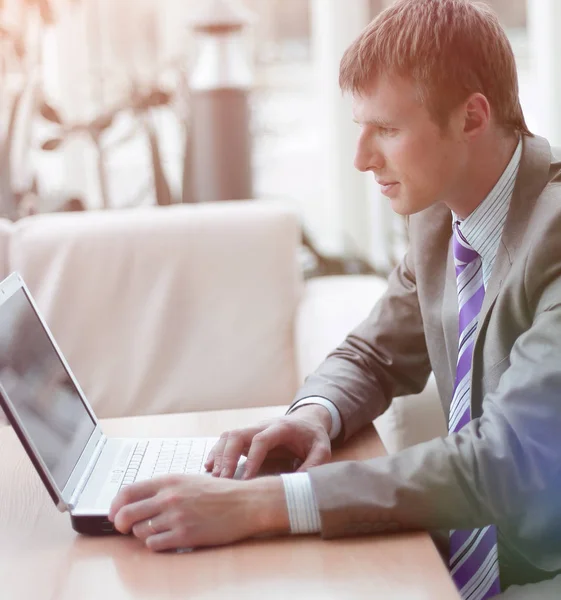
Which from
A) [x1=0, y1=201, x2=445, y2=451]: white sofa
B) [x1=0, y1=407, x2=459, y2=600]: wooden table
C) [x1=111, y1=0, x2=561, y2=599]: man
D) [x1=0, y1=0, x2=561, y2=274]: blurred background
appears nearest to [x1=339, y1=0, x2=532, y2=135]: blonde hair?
[x1=111, y1=0, x2=561, y2=599]: man

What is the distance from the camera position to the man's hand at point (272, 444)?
3.69 feet

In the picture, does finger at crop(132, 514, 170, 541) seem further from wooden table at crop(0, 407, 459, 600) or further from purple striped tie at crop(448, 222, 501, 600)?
purple striped tie at crop(448, 222, 501, 600)

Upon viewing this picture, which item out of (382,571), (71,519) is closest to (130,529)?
(71,519)

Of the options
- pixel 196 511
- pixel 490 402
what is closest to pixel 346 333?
pixel 490 402

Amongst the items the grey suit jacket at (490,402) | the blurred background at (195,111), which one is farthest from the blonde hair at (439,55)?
the blurred background at (195,111)

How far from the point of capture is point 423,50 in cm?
117

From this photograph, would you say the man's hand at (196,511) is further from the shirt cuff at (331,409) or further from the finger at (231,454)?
the shirt cuff at (331,409)

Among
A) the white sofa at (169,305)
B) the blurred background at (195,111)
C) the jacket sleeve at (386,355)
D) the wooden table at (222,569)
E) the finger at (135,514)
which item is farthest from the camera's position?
the blurred background at (195,111)

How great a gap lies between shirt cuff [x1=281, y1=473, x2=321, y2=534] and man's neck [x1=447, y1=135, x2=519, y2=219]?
1.71ft

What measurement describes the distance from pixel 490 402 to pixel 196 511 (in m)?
0.36

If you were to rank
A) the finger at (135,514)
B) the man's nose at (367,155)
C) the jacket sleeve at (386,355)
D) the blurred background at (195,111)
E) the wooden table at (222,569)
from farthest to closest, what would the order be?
the blurred background at (195,111), the jacket sleeve at (386,355), the man's nose at (367,155), the finger at (135,514), the wooden table at (222,569)

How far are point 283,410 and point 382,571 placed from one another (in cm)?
60

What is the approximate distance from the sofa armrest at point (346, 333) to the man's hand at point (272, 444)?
18.9 inches

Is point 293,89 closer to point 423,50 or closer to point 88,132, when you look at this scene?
point 88,132
